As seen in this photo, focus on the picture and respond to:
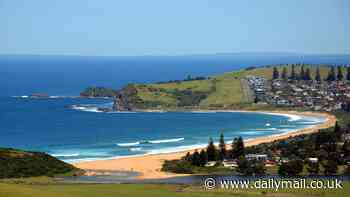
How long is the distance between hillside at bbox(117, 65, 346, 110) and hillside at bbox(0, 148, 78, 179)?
70218mm

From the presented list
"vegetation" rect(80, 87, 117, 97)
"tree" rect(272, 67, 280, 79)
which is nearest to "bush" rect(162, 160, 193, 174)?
"tree" rect(272, 67, 280, 79)

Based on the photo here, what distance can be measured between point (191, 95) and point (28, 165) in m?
82.0

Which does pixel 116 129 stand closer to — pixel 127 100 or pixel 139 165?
pixel 139 165

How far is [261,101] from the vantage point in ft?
470

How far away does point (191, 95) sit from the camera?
148000 mm

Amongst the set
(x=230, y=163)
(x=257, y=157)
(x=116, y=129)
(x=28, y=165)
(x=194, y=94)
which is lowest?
(x=116, y=129)

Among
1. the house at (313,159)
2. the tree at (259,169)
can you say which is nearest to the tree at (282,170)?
the tree at (259,169)

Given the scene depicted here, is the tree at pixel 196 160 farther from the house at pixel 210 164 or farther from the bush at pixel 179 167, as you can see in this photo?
the house at pixel 210 164

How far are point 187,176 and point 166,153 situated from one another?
49.7ft

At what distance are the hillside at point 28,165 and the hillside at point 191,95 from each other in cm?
7022

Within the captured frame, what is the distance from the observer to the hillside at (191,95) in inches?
5580

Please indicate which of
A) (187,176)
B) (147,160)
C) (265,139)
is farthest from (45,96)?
(187,176)

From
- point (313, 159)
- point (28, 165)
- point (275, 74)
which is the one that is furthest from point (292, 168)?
point (275, 74)

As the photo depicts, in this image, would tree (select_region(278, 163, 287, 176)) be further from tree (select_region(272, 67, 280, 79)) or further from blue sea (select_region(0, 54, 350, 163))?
tree (select_region(272, 67, 280, 79))
